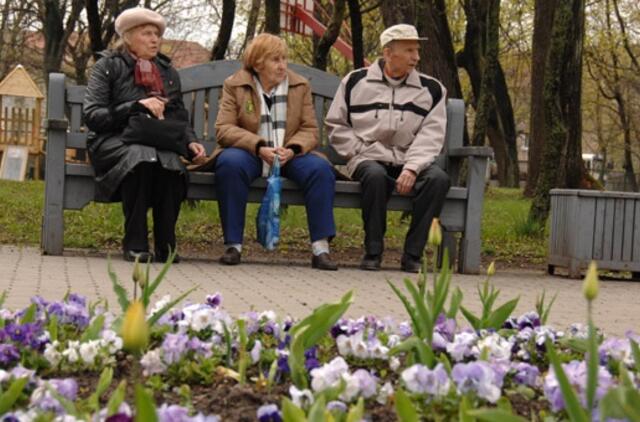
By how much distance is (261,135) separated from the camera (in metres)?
7.81

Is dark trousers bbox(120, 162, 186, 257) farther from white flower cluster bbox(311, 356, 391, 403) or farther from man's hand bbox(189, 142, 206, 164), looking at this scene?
white flower cluster bbox(311, 356, 391, 403)

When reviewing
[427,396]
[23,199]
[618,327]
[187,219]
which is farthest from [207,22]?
[427,396]

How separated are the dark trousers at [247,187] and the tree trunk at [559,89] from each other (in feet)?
12.8

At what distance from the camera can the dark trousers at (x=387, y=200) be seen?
7.65m

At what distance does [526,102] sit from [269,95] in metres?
52.7

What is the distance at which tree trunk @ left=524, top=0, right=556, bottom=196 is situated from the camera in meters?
20.9

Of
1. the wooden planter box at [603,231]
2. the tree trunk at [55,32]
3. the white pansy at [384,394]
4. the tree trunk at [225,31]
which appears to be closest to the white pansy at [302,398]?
the white pansy at [384,394]

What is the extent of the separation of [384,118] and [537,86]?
14889 mm

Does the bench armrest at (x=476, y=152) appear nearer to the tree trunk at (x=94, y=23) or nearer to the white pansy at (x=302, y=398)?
the white pansy at (x=302, y=398)

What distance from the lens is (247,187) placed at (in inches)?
297

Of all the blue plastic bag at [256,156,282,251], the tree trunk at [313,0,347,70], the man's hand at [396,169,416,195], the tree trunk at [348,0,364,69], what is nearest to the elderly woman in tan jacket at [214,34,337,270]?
the blue plastic bag at [256,156,282,251]

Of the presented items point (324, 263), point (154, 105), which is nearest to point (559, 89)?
point (324, 263)

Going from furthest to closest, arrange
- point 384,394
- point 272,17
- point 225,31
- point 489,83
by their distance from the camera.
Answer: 1. point 489,83
2. point 225,31
3. point 272,17
4. point 384,394

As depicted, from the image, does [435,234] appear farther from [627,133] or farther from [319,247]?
[627,133]
